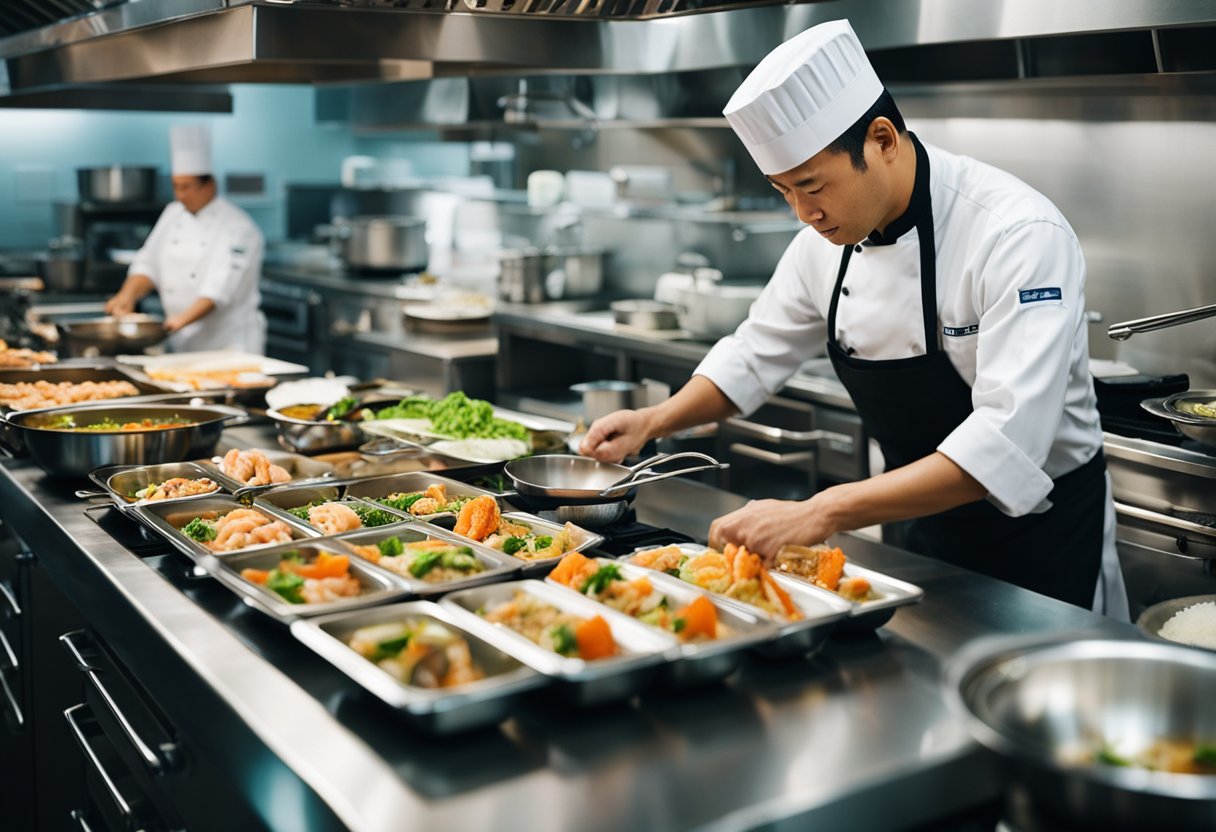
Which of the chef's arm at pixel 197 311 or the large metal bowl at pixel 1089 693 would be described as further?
the chef's arm at pixel 197 311

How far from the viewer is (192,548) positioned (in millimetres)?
1987

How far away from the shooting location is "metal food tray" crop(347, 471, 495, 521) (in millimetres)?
2402

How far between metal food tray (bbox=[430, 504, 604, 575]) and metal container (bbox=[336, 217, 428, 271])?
192 inches

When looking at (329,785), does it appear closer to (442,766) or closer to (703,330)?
(442,766)

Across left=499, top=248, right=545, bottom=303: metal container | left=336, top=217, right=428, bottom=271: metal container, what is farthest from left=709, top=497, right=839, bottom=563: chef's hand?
left=336, top=217, right=428, bottom=271: metal container

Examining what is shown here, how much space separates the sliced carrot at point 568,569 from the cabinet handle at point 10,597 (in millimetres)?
1650

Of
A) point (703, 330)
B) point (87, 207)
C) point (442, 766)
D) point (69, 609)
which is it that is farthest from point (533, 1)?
point (87, 207)

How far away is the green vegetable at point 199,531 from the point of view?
82.0 inches

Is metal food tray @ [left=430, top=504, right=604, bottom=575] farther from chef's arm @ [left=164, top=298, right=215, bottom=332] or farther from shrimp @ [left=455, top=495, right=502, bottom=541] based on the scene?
chef's arm @ [left=164, top=298, right=215, bottom=332]

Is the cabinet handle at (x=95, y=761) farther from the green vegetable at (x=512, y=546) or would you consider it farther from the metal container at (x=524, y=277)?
the metal container at (x=524, y=277)

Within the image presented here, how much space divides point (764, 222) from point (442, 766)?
13.2ft

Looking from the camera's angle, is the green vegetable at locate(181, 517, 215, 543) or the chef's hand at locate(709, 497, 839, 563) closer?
the chef's hand at locate(709, 497, 839, 563)

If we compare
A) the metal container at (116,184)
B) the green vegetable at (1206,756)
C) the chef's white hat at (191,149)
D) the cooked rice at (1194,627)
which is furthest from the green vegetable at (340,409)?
the metal container at (116,184)

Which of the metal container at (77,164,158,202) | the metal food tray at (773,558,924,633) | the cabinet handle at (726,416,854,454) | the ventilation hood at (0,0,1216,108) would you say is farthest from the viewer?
the metal container at (77,164,158,202)
